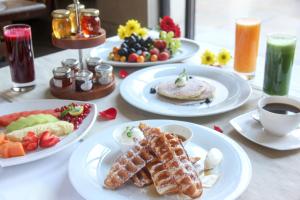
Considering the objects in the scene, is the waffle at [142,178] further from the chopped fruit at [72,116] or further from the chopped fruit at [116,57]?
the chopped fruit at [116,57]

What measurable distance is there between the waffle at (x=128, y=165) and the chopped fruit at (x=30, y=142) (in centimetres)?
21

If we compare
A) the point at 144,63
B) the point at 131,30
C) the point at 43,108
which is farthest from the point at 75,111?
the point at 131,30

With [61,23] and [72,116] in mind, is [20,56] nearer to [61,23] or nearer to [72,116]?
[61,23]

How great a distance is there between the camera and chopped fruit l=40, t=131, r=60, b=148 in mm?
960

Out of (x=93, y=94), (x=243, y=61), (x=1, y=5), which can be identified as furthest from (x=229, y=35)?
(x=93, y=94)

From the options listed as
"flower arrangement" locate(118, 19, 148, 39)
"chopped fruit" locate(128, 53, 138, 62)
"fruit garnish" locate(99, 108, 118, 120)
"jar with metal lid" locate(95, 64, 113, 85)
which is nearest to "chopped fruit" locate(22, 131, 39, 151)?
"fruit garnish" locate(99, 108, 118, 120)

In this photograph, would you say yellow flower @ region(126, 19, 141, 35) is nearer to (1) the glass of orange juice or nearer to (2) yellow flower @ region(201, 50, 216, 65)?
(2) yellow flower @ region(201, 50, 216, 65)

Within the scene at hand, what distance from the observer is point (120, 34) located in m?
1.71

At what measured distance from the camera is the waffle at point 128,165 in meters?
0.81

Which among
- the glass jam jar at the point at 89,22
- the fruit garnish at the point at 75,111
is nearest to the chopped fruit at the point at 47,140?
the fruit garnish at the point at 75,111

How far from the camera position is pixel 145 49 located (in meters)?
1.54

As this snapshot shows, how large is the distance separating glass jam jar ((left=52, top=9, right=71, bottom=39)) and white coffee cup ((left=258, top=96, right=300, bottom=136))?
0.63 meters

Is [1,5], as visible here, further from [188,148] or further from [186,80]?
[188,148]

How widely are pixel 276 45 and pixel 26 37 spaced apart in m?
0.74
